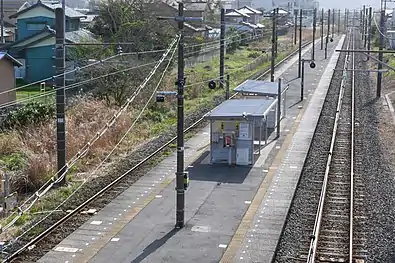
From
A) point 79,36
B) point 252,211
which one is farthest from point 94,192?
point 79,36

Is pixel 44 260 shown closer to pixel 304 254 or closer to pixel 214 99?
pixel 304 254

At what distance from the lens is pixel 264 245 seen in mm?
11102

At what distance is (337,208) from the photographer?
1367 cm

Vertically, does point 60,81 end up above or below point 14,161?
above

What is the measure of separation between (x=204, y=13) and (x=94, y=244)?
5186cm

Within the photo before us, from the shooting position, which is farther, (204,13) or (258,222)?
(204,13)

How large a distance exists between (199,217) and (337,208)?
118 inches

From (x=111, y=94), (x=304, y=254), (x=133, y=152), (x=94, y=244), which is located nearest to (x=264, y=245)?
(x=304, y=254)

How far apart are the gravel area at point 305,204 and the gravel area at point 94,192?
3799mm

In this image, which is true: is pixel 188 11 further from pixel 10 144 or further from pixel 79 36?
pixel 10 144

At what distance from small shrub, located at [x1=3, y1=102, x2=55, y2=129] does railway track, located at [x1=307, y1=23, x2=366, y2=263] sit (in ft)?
29.9

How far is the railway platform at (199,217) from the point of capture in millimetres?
10750

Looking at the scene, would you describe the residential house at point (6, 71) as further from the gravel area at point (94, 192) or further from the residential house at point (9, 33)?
the residential house at point (9, 33)

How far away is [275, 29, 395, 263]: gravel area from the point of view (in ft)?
36.6
